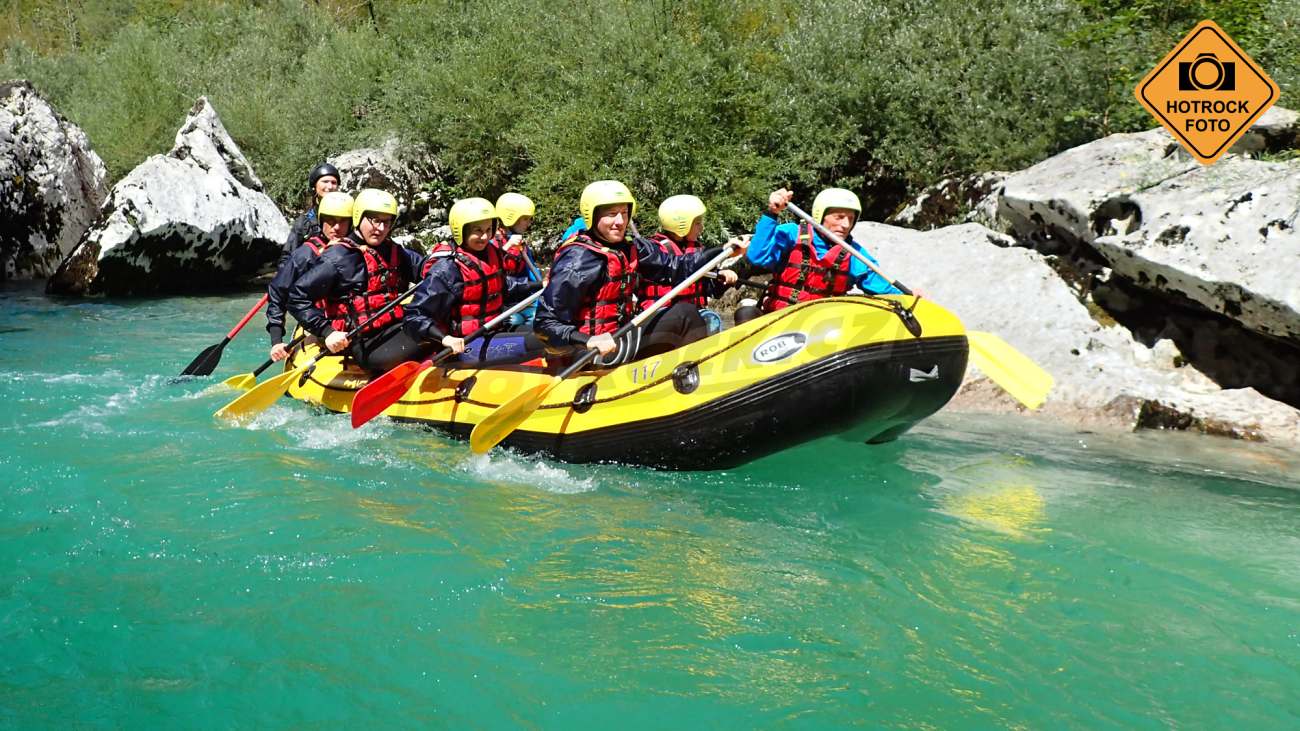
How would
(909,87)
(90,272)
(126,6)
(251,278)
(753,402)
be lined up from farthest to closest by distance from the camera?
(126,6) < (251,278) < (90,272) < (909,87) < (753,402)

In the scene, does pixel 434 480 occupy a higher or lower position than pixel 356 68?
lower

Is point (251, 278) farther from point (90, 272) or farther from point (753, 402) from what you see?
point (753, 402)

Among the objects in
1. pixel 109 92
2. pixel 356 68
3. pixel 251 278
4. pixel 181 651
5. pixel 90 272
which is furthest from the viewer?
pixel 109 92

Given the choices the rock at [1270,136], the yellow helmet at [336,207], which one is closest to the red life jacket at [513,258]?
the yellow helmet at [336,207]

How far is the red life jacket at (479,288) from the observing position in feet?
20.9

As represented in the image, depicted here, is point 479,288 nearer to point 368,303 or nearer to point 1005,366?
point 368,303

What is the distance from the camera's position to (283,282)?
6.99 m

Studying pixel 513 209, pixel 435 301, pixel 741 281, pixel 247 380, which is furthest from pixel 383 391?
pixel 741 281

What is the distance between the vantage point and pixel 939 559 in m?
4.35

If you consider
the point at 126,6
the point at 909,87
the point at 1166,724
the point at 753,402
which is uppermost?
the point at 126,6

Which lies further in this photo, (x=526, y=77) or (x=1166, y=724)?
(x=526, y=77)

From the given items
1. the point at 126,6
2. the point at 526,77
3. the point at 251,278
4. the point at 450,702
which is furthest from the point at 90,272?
the point at 126,6

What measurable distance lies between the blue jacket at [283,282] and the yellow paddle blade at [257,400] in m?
0.49

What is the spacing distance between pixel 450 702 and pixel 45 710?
1.20m
